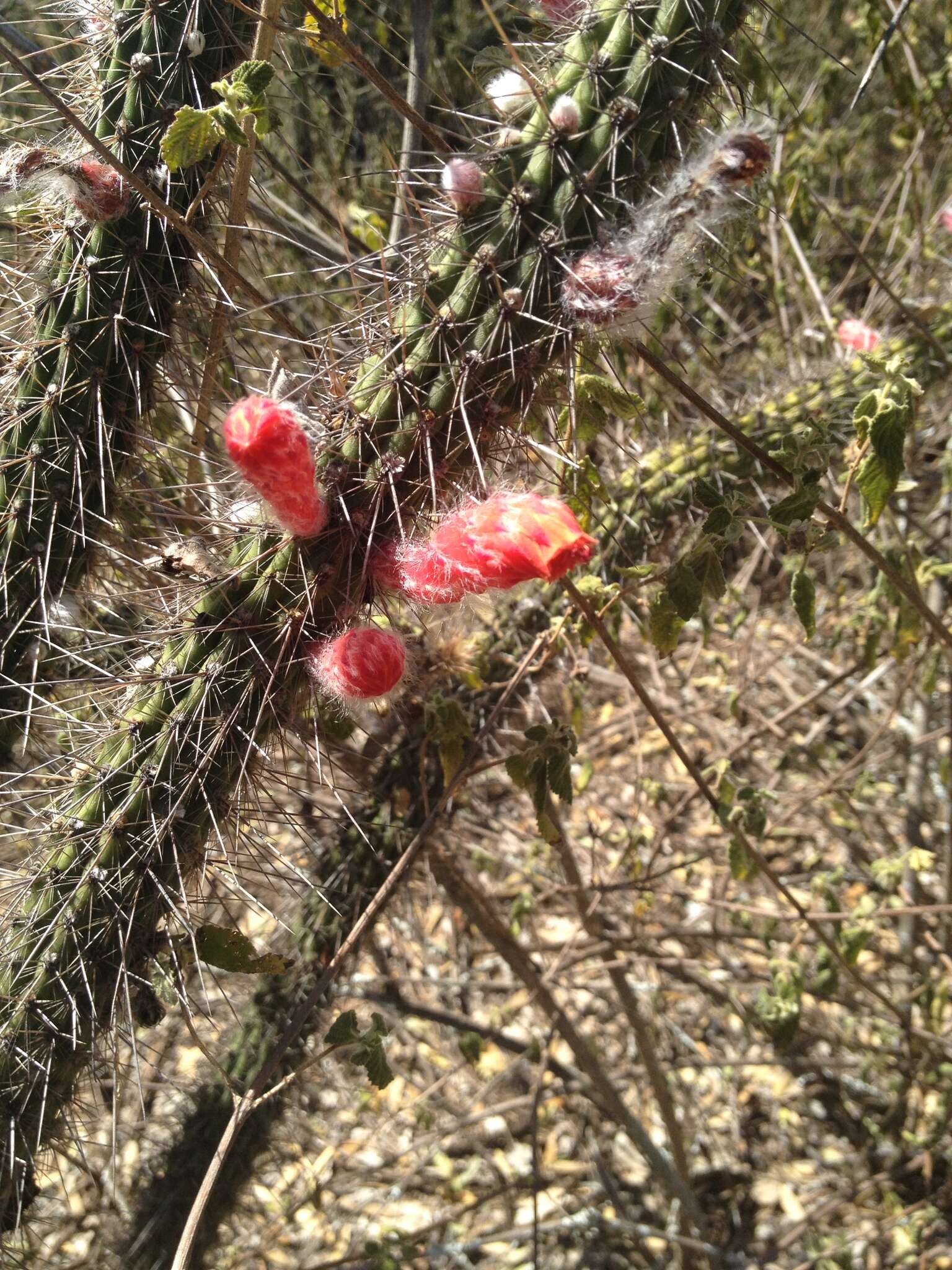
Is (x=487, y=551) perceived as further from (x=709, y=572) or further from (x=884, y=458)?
(x=884, y=458)

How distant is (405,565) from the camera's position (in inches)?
52.9

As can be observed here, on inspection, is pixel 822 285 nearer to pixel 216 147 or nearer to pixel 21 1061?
pixel 216 147

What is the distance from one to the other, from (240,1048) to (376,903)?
0.72 metres

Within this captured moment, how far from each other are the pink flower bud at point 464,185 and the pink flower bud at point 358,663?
58cm

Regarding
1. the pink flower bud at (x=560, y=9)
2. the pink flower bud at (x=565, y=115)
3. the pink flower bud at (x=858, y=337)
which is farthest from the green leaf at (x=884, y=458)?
the pink flower bud at (x=858, y=337)

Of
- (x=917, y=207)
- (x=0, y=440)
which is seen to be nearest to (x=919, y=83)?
(x=917, y=207)

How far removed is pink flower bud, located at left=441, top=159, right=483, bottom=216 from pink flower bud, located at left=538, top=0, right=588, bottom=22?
0.98 ft

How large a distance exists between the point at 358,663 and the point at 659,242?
25.8 inches

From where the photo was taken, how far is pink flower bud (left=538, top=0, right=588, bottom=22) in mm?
1377

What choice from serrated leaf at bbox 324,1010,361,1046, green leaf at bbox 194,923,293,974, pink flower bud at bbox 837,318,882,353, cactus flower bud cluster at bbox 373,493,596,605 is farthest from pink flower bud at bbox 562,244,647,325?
pink flower bud at bbox 837,318,882,353

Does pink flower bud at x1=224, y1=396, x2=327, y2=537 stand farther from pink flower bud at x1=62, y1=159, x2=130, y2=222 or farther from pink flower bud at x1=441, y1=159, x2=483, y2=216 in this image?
pink flower bud at x1=62, y1=159, x2=130, y2=222

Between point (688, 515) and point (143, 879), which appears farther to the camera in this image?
point (688, 515)

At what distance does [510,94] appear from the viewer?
4.37 ft

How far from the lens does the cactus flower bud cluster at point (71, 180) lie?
4.98ft
